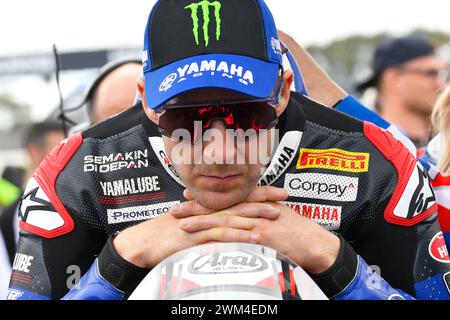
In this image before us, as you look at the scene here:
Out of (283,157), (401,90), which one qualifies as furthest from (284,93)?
(401,90)

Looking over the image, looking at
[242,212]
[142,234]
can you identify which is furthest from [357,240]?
[142,234]

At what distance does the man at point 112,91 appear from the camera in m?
4.64

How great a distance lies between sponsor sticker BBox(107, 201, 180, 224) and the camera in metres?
2.67

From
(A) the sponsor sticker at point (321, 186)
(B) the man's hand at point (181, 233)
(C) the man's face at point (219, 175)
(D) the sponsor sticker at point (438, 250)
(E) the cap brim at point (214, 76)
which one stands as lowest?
(D) the sponsor sticker at point (438, 250)

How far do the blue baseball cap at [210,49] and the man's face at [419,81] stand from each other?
4293 mm

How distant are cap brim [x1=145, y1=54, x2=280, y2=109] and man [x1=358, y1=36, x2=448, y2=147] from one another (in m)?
4.23

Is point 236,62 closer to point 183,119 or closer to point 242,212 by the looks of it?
point 183,119

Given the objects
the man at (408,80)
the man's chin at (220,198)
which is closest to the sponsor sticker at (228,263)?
the man's chin at (220,198)

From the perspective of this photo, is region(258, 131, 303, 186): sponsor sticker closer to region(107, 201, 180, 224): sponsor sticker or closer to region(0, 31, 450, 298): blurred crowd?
region(107, 201, 180, 224): sponsor sticker

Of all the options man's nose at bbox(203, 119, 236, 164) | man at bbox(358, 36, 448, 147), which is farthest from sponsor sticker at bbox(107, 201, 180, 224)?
man at bbox(358, 36, 448, 147)

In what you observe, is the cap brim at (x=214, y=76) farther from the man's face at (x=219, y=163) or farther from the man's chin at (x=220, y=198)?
the man's chin at (x=220, y=198)

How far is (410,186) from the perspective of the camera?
2574mm

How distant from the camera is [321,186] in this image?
2662mm

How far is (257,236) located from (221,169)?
0.20 metres
